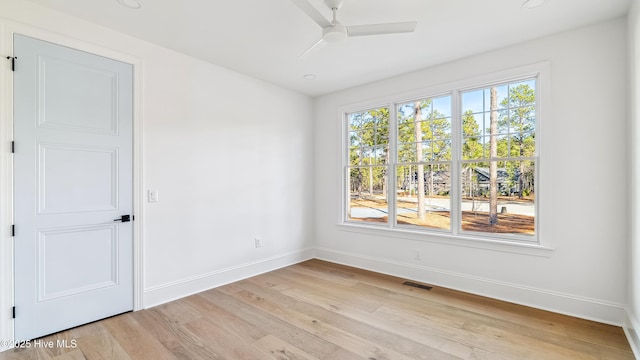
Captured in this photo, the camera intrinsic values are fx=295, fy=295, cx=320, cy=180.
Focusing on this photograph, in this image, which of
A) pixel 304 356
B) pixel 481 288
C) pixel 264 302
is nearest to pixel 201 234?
pixel 264 302

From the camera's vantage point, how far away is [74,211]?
2.61 m

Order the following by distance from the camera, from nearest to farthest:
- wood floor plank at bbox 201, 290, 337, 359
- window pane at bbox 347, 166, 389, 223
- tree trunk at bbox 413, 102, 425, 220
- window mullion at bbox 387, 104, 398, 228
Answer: wood floor plank at bbox 201, 290, 337, 359
tree trunk at bbox 413, 102, 425, 220
window mullion at bbox 387, 104, 398, 228
window pane at bbox 347, 166, 389, 223

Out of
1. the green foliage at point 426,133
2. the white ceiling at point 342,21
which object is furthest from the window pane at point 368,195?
the white ceiling at point 342,21

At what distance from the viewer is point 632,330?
235 centimetres

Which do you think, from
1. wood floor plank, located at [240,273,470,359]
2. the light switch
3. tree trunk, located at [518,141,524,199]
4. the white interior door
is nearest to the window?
tree trunk, located at [518,141,524,199]

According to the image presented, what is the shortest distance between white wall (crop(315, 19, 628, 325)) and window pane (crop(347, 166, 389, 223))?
3.84ft


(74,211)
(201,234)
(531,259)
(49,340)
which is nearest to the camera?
(49,340)

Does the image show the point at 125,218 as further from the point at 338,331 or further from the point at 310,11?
the point at 310,11

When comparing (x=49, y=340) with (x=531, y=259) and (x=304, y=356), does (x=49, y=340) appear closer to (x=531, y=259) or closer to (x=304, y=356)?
(x=304, y=356)

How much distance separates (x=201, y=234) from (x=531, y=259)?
3.61m

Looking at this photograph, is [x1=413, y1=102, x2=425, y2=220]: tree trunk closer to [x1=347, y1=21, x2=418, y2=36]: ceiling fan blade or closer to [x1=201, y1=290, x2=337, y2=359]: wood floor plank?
[x1=347, y1=21, x2=418, y2=36]: ceiling fan blade

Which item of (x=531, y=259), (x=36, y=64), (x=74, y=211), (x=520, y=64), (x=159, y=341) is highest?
(x=520, y=64)

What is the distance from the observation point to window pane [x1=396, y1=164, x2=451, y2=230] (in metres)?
3.71

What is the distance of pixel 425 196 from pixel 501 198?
871mm
